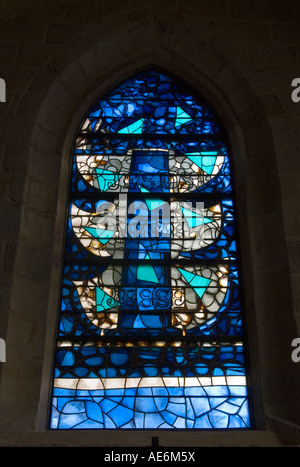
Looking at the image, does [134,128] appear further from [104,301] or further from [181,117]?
[104,301]

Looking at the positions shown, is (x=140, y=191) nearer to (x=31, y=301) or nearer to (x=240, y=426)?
(x=31, y=301)

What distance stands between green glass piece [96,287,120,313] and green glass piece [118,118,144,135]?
153cm

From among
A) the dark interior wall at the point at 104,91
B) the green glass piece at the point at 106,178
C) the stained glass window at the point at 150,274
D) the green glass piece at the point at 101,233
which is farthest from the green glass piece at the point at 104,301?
the green glass piece at the point at 106,178

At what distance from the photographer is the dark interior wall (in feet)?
12.4

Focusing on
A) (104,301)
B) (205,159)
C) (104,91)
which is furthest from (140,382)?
(104,91)

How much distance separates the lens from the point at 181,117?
17.2 ft

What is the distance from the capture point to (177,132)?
514 centimetres

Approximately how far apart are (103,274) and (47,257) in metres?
0.42

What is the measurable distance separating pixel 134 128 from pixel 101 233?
109cm

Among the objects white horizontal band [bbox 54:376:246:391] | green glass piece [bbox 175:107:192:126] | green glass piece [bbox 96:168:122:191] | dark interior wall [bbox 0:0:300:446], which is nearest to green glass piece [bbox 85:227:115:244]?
dark interior wall [bbox 0:0:300:446]

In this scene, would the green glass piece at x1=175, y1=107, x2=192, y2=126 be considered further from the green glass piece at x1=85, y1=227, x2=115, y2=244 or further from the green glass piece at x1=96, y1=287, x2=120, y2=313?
the green glass piece at x1=96, y1=287, x2=120, y2=313

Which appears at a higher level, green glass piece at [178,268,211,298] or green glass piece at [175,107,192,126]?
green glass piece at [175,107,192,126]

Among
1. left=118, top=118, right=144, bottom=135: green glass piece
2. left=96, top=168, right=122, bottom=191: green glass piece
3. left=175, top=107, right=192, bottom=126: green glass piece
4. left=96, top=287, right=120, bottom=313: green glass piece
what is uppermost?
left=175, top=107, right=192, bottom=126: green glass piece

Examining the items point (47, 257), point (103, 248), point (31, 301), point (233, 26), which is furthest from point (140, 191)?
point (233, 26)
